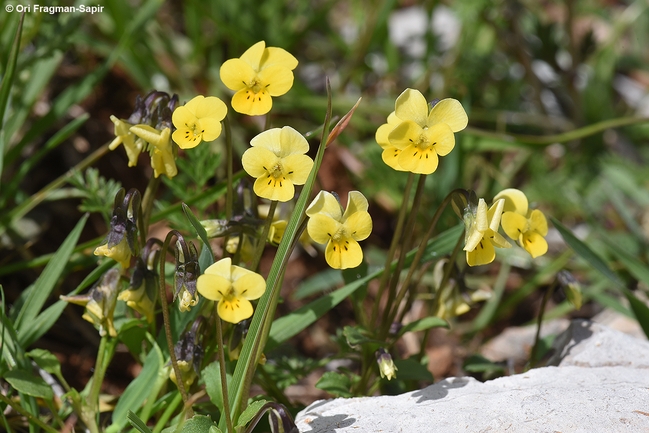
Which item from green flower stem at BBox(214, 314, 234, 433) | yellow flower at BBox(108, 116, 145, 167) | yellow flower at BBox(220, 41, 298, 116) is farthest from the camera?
yellow flower at BBox(108, 116, 145, 167)

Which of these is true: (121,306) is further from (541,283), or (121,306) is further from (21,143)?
(541,283)

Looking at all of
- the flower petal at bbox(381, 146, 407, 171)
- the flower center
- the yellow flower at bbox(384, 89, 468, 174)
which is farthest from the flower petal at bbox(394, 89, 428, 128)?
the flower center

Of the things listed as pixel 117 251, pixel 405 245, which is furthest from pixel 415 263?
pixel 117 251

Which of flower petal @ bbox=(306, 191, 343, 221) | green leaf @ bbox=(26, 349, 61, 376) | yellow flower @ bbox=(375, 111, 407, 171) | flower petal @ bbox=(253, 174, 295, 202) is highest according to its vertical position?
yellow flower @ bbox=(375, 111, 407, 171)

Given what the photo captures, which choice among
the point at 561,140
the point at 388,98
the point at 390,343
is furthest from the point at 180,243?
the point at 388,98

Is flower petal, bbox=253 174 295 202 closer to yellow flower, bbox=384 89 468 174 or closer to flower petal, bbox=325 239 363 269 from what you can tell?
flower petal, bbox=325 239 363 269
